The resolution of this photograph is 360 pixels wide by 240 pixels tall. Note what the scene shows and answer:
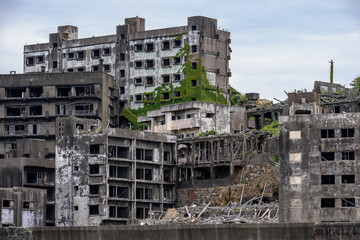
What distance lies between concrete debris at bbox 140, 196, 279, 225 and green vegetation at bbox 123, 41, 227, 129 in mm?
23661

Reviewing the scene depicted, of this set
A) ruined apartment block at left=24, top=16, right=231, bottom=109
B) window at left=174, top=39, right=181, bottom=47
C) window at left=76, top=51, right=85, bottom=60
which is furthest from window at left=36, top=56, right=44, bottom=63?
window at left=174, top=39, right=181, bottom=47

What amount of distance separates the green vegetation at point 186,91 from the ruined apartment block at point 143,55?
481 mm

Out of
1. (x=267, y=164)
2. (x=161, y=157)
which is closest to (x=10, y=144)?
(x=161, y=157)

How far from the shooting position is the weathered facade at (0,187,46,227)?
95.8 metres

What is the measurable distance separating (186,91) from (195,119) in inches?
363

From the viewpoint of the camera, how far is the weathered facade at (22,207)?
95.8 meters

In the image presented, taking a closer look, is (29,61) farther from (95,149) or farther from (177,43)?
(95,149)

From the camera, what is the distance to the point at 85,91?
114312mm

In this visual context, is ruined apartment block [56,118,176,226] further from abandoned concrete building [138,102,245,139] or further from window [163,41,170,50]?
window [163,41,170,50]

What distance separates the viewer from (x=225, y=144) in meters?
98.9

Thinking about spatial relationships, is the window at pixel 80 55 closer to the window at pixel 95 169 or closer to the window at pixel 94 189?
the window at pixel 95 169

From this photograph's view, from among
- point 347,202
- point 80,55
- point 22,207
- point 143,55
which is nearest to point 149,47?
point 143,55

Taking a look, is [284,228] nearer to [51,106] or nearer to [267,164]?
[267,164]

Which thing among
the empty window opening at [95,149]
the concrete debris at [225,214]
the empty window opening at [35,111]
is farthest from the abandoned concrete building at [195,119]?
the concrete debris at [225,214]
